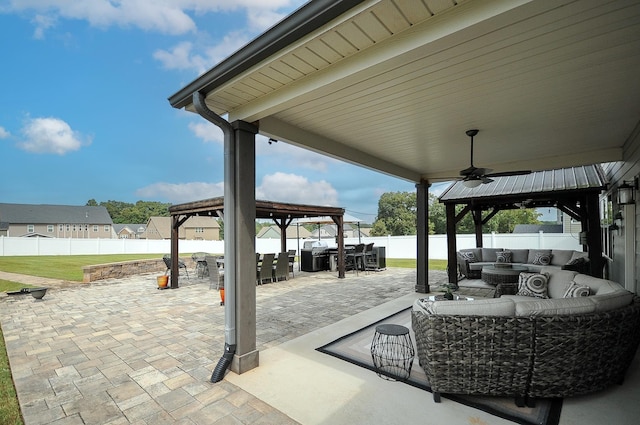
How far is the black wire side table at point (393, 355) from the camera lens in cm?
306

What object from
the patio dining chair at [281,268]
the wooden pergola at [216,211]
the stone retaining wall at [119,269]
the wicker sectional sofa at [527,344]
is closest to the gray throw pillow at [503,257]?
the wooden pergola at [216,211]

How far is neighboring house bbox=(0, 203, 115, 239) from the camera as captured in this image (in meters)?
31.0

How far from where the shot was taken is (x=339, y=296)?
7.04m

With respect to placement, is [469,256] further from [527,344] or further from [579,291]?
[527,344]

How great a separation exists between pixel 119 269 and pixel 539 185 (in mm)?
13002

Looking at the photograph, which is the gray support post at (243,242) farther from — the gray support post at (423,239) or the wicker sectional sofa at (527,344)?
the gray support post at (423,239)

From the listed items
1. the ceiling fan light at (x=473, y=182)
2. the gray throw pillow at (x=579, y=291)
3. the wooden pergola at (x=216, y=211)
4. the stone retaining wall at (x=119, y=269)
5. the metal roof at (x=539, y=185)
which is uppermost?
the metal roof at (x=539, y=185)

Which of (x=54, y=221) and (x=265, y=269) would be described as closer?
(x=265, y=269)

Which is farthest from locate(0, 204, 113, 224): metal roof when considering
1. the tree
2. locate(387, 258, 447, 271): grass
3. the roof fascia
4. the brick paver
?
the roof fascia

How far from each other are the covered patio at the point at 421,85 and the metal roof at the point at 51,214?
4108 cm

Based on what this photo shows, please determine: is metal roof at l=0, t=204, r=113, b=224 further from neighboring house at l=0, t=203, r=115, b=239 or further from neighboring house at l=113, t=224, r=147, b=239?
neighboring house at l=113, t=224, r=147, b=239

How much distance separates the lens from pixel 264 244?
63.4 feet

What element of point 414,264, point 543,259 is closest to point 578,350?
point 543,259

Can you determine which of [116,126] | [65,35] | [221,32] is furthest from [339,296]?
[116,126]
